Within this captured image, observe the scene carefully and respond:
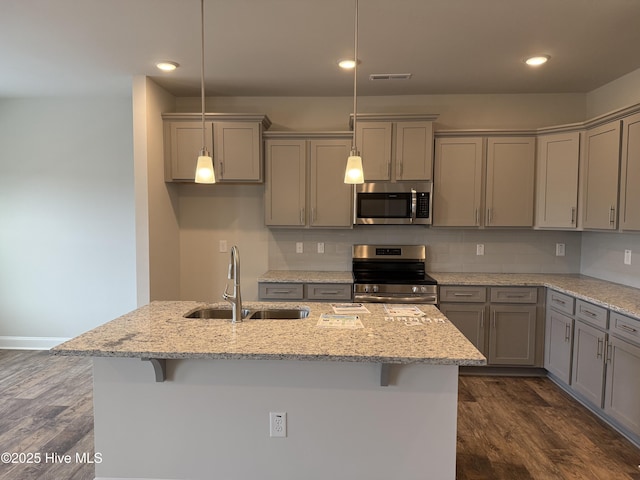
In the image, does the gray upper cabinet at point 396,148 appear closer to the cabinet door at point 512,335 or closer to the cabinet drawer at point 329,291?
the cabinet drawer at point 329,291

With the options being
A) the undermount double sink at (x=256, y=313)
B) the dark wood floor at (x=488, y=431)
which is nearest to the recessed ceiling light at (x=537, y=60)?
the undermount double sink at (x=256, y=313)

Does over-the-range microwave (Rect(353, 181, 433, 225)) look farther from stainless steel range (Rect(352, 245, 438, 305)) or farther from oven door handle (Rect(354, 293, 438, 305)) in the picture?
oven door handle (Rect(354, 293, 438, 305))

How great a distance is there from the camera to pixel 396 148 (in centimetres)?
362

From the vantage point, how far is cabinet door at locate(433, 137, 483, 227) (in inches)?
144

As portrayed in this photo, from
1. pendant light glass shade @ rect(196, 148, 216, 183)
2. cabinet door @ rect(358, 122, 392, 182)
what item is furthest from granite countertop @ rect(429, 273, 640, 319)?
pendant light glass shade @ rect(196, 148, 216, 183)

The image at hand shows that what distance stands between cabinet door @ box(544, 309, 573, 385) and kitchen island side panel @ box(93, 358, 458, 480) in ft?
6.09

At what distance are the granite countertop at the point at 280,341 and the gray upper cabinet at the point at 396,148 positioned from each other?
1.84m

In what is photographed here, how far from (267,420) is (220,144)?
2.63m

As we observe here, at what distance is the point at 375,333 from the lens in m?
1.85

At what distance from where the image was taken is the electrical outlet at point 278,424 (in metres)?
1.89

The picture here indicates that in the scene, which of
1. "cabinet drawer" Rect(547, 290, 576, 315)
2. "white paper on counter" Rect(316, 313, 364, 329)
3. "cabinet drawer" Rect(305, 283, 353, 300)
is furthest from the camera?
"cabinet drawer" Rect(305, 283, 353, 300)

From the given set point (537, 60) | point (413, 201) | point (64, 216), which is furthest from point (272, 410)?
point (64, 216)

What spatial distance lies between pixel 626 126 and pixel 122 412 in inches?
149

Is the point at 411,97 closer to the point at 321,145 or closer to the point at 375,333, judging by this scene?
the point at 321,145
